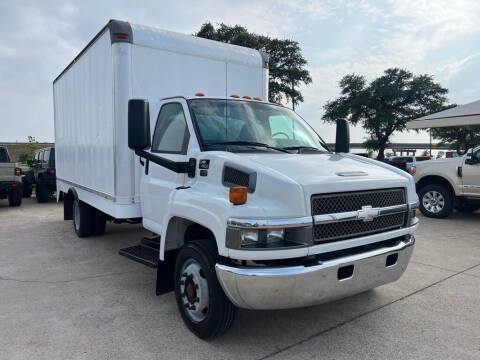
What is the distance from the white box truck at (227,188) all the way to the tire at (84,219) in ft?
4.52

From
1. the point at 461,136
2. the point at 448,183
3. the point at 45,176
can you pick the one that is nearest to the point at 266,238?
the point at 448,183

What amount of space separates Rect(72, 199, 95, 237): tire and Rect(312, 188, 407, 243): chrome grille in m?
5.32

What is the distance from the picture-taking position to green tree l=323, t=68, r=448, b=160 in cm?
3891

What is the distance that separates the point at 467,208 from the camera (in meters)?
10.6

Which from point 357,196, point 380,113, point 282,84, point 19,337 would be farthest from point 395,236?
point 380,113

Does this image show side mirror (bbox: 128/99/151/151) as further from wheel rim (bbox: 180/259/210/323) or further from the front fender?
wheel rim (bbox: 180/259/210/323)

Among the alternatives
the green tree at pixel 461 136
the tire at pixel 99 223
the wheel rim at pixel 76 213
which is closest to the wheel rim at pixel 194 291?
the tire at pixel 99 223

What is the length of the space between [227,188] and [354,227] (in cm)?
109

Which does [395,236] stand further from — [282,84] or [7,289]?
[282,84]

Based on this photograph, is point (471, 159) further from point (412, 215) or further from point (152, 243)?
point (152, 243)

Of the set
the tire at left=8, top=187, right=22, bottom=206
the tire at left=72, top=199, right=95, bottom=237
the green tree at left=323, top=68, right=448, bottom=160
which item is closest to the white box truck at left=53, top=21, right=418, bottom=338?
the tire at left=72, top=199, right=95, bottom=237

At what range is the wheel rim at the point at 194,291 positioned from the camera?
3.45 metres

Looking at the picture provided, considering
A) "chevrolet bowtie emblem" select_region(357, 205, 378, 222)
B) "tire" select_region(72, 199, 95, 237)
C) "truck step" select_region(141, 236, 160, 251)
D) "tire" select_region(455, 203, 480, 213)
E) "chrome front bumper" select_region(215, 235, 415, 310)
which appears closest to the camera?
"chrome front bumper" select_region(215, 235, 415, 310)

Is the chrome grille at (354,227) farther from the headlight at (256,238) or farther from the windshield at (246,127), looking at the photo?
the windshield at (246,127)
